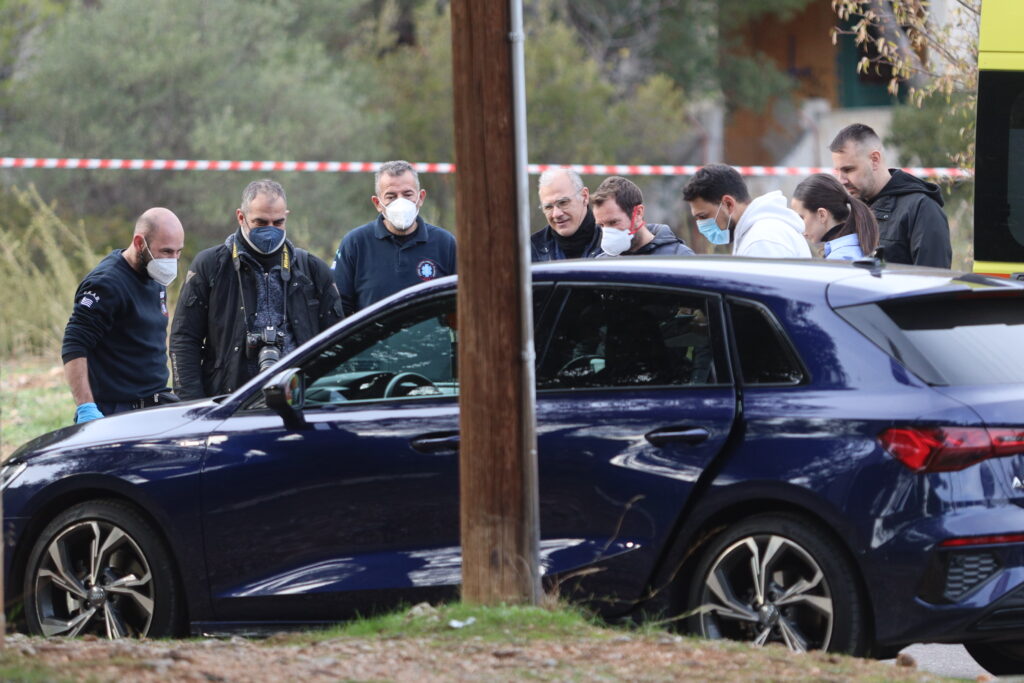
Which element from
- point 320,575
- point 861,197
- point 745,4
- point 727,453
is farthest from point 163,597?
point 745,4

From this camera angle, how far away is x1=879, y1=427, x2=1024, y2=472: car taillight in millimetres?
5211

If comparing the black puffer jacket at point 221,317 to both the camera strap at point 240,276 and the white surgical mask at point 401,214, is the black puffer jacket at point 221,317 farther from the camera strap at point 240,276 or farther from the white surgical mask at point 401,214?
the white surgical mask at point 401,214

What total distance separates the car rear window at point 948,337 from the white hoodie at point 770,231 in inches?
66.7

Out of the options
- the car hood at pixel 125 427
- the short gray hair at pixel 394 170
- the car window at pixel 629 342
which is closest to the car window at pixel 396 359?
the car window at pixel 629 342

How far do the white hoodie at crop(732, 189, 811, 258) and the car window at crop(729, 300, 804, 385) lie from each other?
164cm

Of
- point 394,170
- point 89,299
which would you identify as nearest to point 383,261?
point 394,170

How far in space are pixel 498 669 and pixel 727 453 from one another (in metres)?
1.09

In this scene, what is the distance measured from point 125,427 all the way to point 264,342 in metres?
1.46

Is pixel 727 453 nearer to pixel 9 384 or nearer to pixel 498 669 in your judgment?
pixel 498 669

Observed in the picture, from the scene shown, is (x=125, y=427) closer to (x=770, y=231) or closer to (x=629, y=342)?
(x=629, y=342)

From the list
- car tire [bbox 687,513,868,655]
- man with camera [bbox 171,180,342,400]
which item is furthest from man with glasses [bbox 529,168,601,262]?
car tire [bbox 687,513,868,655]

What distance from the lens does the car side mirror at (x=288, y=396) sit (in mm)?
6168

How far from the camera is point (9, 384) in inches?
556

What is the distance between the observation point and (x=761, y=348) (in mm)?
5652
